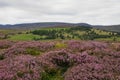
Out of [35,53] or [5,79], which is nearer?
[5,79]

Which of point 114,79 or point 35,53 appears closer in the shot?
point 114,79

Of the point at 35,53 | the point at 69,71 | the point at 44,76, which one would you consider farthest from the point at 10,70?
the point at 35,53

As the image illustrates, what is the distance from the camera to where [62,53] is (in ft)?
72.5

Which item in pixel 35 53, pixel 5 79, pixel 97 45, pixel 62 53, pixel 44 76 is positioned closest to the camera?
pixel 5 79

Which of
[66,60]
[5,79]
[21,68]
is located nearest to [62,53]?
[66,60]

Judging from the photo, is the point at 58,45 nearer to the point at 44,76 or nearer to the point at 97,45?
the point at 97,45

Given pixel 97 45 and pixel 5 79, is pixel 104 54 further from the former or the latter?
pixel 5 79

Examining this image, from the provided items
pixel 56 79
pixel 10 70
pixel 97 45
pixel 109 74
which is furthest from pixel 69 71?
pixel 97 45

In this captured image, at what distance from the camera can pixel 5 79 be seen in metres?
17.0

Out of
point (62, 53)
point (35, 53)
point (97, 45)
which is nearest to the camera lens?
point (62, 53)

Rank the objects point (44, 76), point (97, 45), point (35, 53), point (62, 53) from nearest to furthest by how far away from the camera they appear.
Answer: point (44, 76) → point (62, 53) → point (35, 53) → point (97, 45)

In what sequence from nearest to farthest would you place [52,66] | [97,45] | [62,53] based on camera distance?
[52,66] < [62,53] < [97,45]

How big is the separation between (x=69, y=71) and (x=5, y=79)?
464 cm

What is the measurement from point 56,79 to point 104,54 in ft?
20.7
